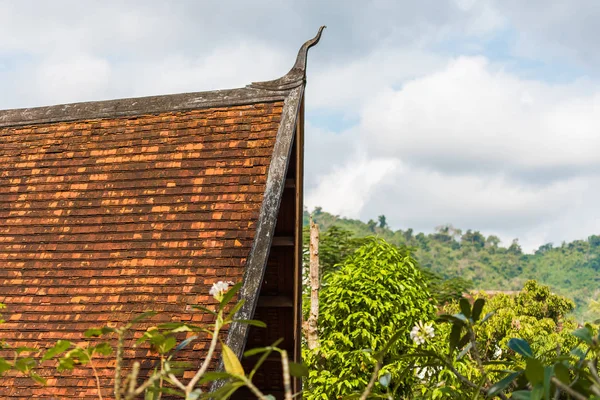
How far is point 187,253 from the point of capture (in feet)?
16.0

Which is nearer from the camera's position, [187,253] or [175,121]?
[187,253]

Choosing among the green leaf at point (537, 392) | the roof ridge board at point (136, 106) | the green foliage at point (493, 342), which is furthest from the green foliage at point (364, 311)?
the green leaf at point (537, 392)

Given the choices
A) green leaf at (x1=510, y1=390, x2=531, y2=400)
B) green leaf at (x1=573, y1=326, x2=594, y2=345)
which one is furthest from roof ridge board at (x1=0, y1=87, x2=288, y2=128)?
green leaf at (x1=510, y1=390, x2=531, y2=400)

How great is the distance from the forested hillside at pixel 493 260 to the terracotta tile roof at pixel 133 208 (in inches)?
2562

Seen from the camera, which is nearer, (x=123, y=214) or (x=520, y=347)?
(x=520, y=347)

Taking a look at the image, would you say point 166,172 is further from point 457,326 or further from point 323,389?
point 323,389

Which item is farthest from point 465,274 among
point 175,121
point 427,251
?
point 175,121

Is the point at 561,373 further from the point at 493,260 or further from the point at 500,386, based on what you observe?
the point at 493,260

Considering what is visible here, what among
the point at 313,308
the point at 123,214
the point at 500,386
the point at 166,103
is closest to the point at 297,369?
the point at 500,386

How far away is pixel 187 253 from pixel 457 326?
2931mm

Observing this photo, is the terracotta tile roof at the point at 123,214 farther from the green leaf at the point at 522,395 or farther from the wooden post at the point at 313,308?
the wooden post at the point at 313,308

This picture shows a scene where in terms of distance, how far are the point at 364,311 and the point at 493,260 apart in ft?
231

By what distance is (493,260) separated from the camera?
79375mm

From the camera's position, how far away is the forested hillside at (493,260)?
7475cm
